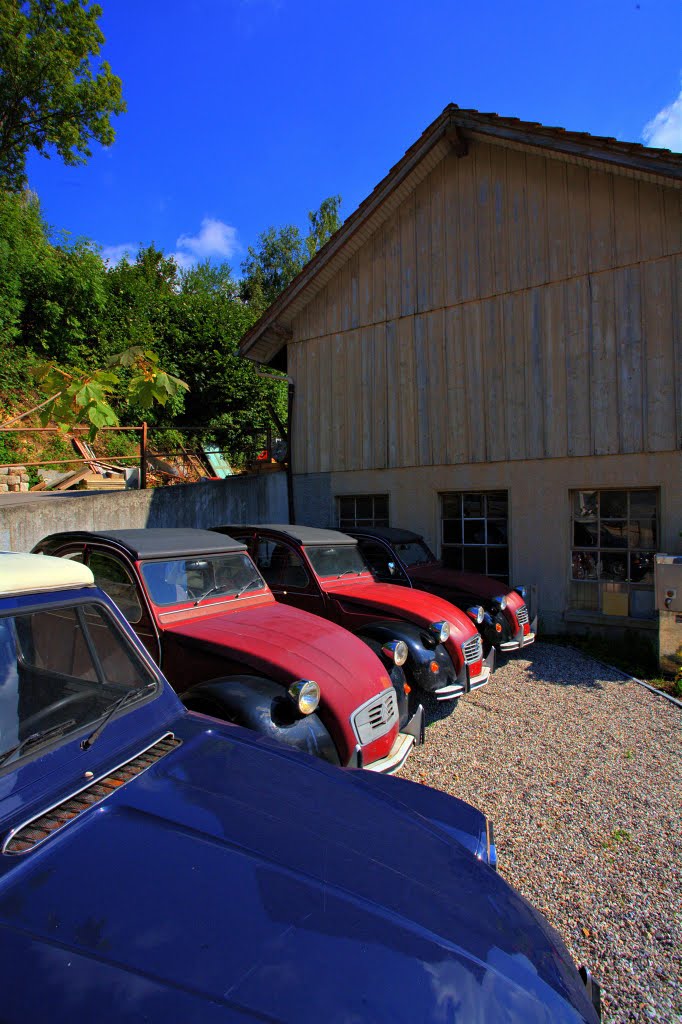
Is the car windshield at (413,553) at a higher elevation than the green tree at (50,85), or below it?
below

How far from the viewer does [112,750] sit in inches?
78.7

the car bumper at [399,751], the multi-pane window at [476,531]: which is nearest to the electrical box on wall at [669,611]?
the multi-pane window at [476,531]

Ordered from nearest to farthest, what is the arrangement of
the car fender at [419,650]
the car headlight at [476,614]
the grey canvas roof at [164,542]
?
the grey canvas roof at [164,542] < the car fender at [419,650] < the car headlight at [476,614]

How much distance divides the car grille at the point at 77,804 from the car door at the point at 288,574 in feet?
12.3

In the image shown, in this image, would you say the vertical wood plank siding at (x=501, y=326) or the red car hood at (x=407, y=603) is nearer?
the red car hood at (x=407, y=603)

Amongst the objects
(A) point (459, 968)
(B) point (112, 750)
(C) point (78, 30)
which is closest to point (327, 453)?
(B) point (112, 750)

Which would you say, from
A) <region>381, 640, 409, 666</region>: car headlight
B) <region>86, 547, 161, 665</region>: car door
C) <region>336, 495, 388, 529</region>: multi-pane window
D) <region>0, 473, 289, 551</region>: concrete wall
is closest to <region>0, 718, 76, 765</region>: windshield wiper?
<region>86, 547, 161, 665</region>: car door

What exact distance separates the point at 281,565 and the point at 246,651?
2574 millimetres

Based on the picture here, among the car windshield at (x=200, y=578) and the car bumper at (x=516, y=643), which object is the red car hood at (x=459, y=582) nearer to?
the car bumper at (x=516, y=643)

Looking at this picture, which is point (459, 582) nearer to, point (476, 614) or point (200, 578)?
point (476, 614)

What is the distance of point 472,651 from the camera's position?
542cm

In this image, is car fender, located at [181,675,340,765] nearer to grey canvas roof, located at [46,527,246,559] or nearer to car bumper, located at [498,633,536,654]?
grey canvas roof, located at [46,527,246,559]

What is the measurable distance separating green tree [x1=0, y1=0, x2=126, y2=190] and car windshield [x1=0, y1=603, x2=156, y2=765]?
72.4 feet

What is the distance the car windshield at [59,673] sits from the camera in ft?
6.35
